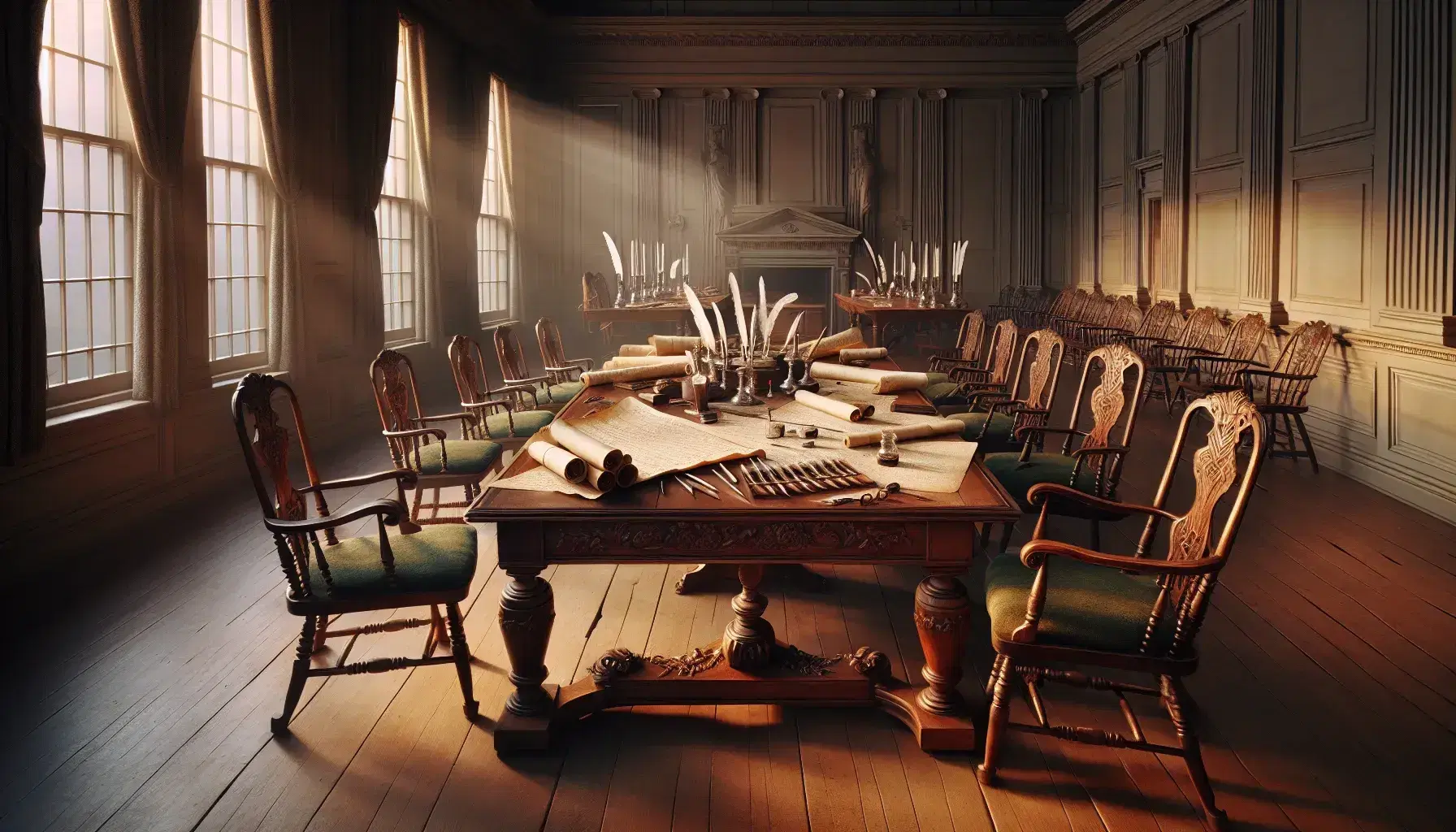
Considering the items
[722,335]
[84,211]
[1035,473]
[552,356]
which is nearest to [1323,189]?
[1035,473]

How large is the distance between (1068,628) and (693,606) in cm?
166

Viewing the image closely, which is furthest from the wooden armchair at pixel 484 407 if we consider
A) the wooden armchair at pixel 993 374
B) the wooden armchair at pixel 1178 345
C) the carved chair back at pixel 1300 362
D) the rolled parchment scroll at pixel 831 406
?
the wooden armchair at pixel 1178 345

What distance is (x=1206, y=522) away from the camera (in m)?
2.55

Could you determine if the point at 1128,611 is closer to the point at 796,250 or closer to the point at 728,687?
the point at 728,687

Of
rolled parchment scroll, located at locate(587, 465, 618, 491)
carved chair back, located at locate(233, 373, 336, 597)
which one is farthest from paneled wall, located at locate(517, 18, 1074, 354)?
rolled parchment scroll, located at locate(587, 465, 618, 491)

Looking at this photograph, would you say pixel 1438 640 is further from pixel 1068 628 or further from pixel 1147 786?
pixel 1068 628

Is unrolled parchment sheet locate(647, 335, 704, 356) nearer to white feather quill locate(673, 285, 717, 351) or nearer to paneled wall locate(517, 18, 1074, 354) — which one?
white feather quill locate(673, 285, 717, 351)

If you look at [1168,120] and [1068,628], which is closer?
[1068,628]

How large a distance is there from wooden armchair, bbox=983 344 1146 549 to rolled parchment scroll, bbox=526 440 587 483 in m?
1.74

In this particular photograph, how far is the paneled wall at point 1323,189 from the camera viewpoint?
589 cm

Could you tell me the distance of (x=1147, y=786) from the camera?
8.52 ft

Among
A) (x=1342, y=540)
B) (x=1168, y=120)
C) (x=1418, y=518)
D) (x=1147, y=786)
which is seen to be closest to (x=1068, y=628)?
(x=1147, y=786)

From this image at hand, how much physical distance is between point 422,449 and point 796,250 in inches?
398

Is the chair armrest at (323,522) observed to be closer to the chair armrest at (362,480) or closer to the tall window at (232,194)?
the chair armrest at (362,480)
